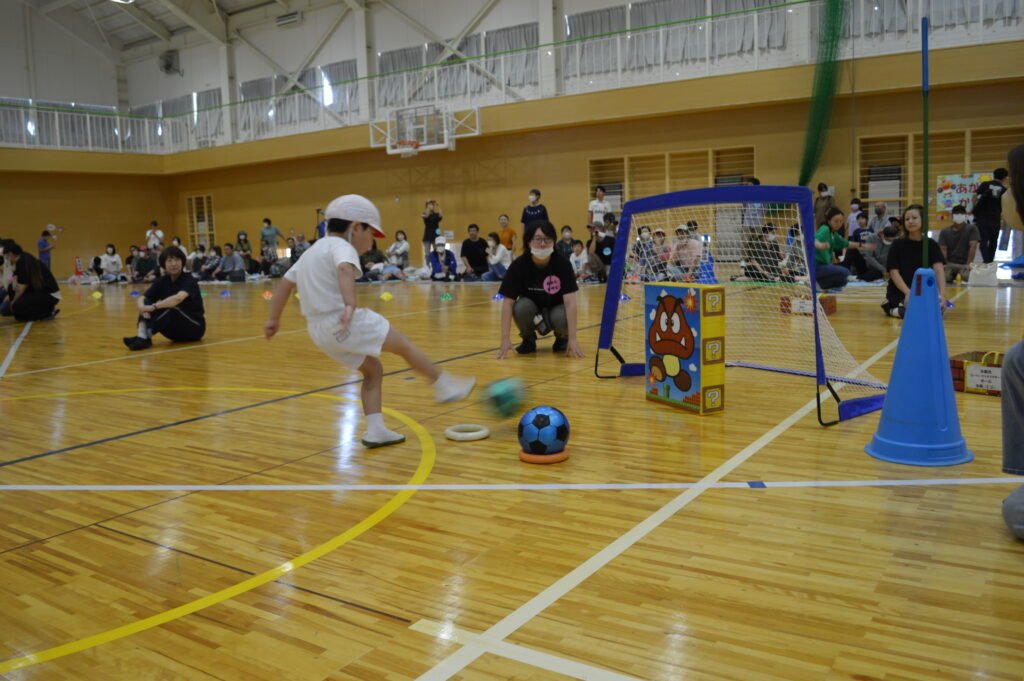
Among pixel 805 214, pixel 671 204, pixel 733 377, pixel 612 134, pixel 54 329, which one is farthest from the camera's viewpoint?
pixel 612 134

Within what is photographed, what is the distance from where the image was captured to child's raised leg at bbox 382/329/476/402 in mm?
4500

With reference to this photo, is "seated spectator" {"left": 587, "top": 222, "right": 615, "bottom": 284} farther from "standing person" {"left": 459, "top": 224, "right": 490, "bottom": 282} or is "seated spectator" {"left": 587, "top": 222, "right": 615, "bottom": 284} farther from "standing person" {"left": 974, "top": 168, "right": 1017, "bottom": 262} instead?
"standing person" {"left": 974, "top": 168, "right": 1017, "bottom": 262}

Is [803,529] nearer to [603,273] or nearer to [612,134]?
[603,273]

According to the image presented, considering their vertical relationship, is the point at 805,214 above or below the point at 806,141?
below

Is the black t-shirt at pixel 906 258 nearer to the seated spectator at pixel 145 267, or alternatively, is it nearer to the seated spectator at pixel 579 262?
the seated spectator at pixel 579 262

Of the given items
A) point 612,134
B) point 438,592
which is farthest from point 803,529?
point 612,134

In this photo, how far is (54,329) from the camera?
37.9 feet

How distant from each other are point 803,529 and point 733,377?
333 cm

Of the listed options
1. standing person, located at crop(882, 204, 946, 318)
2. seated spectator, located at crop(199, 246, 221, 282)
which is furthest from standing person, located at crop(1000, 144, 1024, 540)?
seated spectator, located at crop(199, 246, 221, 282)

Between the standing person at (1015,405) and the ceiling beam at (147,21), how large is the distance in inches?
1317

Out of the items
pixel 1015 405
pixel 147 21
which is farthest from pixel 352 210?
pixel 147 21

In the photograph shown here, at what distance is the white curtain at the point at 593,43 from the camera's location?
65.9ft

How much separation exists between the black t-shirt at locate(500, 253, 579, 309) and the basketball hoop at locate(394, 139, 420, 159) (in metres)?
15.9

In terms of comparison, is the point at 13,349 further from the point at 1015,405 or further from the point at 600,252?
the point at 600,252
